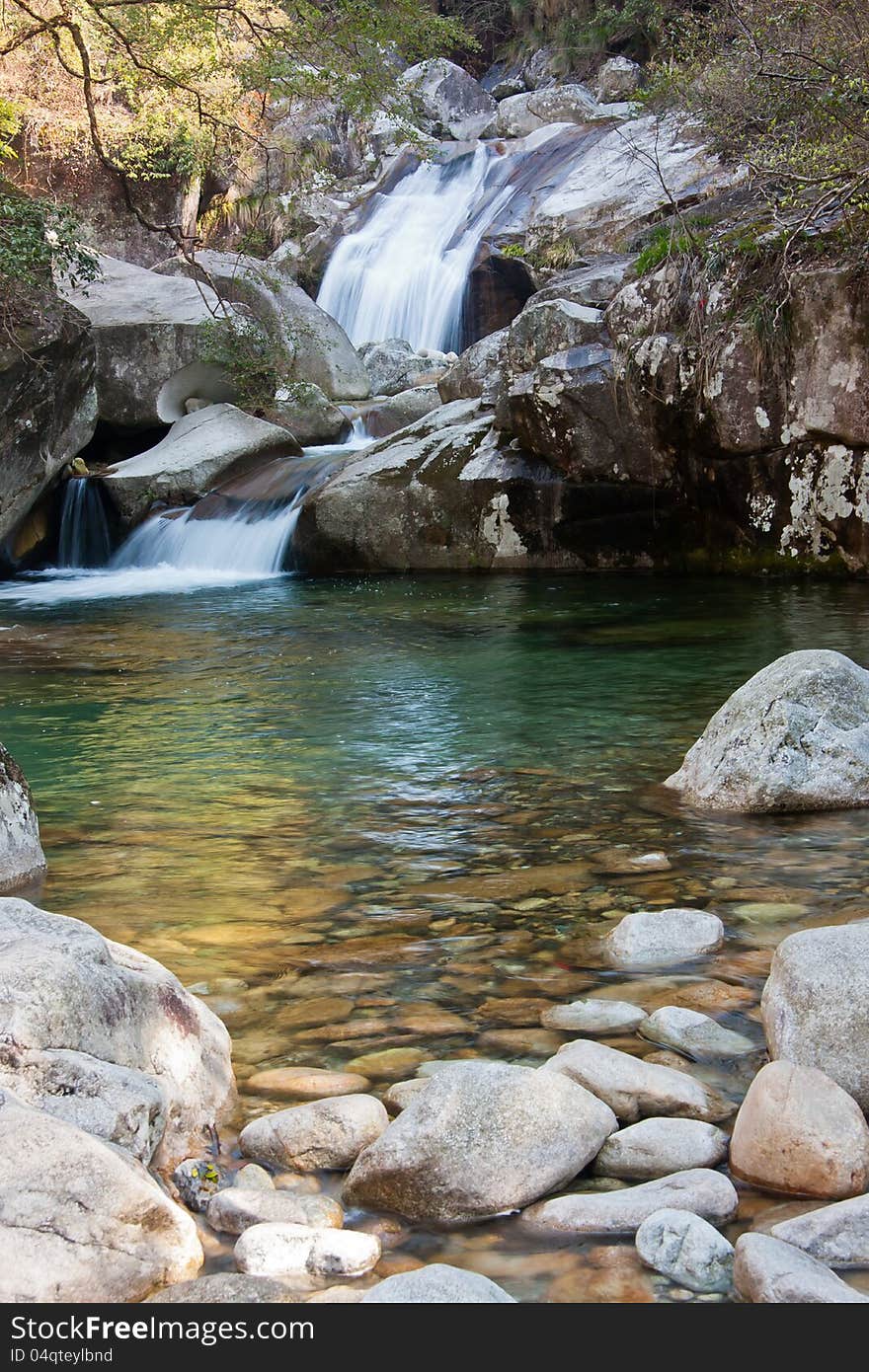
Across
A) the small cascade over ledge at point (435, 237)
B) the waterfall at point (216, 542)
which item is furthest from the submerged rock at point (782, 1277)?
the small cascade over ledge at point (435, 237)

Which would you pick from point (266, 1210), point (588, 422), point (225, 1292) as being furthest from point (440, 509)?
point (225, 1292)

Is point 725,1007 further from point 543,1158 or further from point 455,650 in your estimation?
point 455,650

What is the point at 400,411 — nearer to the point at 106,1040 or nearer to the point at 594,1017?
the point at 594,1017

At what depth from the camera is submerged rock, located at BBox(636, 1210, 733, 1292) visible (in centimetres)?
220

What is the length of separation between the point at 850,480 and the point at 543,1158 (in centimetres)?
1052

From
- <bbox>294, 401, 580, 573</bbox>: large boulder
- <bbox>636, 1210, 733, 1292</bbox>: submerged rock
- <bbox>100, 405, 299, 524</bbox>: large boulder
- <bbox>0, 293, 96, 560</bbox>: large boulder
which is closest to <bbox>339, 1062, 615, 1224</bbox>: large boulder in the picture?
<bbox>636, 1210, 733, 1292</bbox>: submerged rock

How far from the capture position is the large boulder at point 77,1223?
207 cm

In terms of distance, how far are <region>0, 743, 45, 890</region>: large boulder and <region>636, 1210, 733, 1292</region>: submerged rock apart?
294 centimetres

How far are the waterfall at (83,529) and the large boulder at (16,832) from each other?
12918 millimetres

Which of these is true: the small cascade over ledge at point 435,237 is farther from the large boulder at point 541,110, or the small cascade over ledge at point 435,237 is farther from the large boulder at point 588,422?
the large boulder at point 588,422

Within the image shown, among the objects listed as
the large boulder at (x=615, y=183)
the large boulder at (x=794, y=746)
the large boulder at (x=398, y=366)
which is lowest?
the large boulder at (x=794, y=746)

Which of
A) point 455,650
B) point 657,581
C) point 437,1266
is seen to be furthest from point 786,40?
point 437,1266

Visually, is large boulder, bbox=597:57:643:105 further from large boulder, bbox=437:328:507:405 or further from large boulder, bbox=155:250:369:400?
large boulder, bbox=437:328:507:405

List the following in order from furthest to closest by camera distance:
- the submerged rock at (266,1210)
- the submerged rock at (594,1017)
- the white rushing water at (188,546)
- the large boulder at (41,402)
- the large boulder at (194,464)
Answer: the large boulder at (194,464) < the white rushing water at (188,546) < the large boulder at (41,402) < the submerged rock at (594,1017) < the submerged rock at (266,1210)
